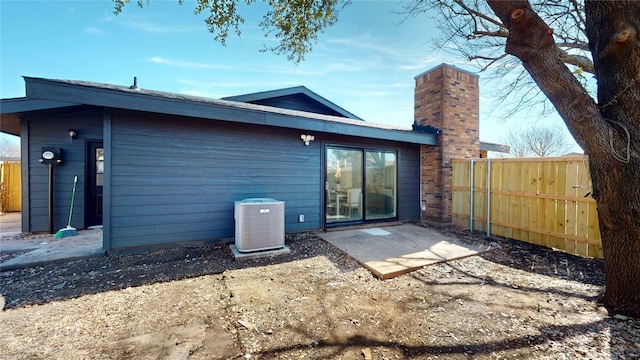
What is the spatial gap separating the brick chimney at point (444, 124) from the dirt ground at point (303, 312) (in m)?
3.05

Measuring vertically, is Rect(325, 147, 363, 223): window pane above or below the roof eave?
below

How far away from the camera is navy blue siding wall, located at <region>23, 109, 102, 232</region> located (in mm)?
5391

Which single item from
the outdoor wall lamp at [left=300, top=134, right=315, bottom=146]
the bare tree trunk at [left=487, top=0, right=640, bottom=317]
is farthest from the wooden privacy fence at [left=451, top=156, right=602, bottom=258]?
the outdoor wall lamp at [left=300, top=134, right=315, bottom=146]

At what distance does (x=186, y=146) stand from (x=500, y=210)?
6453mm

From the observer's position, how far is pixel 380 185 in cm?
643

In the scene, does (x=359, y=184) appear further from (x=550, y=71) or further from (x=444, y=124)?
(x=550, y=71)

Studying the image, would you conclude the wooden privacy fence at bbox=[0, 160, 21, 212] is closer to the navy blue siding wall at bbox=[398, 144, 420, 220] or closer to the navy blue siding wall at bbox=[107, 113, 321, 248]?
the navy blue siding wall at bbox=[107, 113, 321, 248]

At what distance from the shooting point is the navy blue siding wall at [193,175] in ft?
13.1

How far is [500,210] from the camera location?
536 centimetres

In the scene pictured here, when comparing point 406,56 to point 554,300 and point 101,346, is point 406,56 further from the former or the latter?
point 101,346

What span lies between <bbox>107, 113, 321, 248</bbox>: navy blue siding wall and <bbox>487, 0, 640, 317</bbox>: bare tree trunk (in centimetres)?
398

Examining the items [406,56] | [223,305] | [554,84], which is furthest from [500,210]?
[223,305]

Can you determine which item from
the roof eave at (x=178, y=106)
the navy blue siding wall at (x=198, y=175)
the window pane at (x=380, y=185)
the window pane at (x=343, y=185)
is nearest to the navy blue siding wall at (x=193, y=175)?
the navy blue siding wall at (x=198, y=175)

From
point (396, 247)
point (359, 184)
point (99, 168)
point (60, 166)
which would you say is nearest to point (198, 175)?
point (99, 168)
